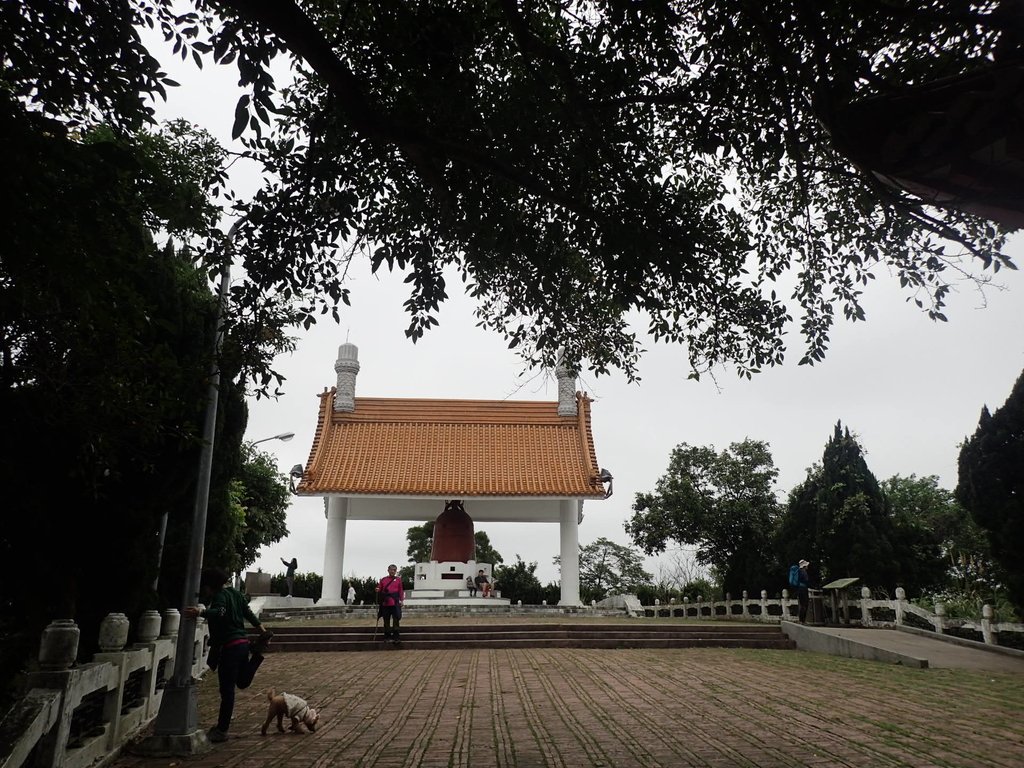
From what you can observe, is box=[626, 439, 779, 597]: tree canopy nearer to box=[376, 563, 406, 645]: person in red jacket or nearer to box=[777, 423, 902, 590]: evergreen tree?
box=[777, 423, 902, 590]: evergreen tree

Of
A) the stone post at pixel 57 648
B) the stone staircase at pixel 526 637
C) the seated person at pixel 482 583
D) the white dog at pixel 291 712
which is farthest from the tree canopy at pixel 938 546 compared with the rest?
the stone post at pixel 57 648

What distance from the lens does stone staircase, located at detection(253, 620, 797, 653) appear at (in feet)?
52.9

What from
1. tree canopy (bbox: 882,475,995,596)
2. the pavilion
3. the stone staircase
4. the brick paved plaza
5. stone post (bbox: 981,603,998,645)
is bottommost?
the brick paved plaza

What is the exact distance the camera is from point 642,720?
7.65 m

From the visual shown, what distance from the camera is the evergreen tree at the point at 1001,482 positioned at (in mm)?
13328

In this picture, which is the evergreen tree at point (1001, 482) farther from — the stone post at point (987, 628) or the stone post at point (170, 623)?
the stone post at point (170, 623)

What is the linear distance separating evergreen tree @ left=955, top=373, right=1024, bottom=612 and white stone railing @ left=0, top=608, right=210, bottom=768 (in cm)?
1360

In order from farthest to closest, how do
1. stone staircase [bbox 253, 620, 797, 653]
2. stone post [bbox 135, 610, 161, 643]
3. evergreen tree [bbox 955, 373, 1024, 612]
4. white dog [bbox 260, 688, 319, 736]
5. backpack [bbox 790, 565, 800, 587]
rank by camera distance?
backpack [bbox 790, 565, 800, 587]
stone staircase [bbox 253, 620, 797, 653]
evergreen tree [bbox 955, 373, 1024, 612]
stone post [bbox 135, 610, 161, 643]
white dog [bbox 260, 688, 319, 736]

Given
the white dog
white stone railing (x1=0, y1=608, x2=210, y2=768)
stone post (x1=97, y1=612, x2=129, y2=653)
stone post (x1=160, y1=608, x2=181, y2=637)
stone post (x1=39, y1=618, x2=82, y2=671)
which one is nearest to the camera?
white stone railing (x1=0, y1=608, x2=210, y2=768)

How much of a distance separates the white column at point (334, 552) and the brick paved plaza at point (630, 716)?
1151 cm

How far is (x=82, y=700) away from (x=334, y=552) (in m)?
19.3

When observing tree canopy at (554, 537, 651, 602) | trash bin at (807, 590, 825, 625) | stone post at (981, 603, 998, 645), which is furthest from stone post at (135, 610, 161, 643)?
tree canopy at (554, 537, 651, 602)

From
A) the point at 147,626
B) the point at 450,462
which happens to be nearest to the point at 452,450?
the point at 450,462

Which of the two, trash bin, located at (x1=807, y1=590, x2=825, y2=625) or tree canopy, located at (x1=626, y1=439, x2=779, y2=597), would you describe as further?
tree canopy, located at (x1=626, y1=439, x2=779, y2=597)
